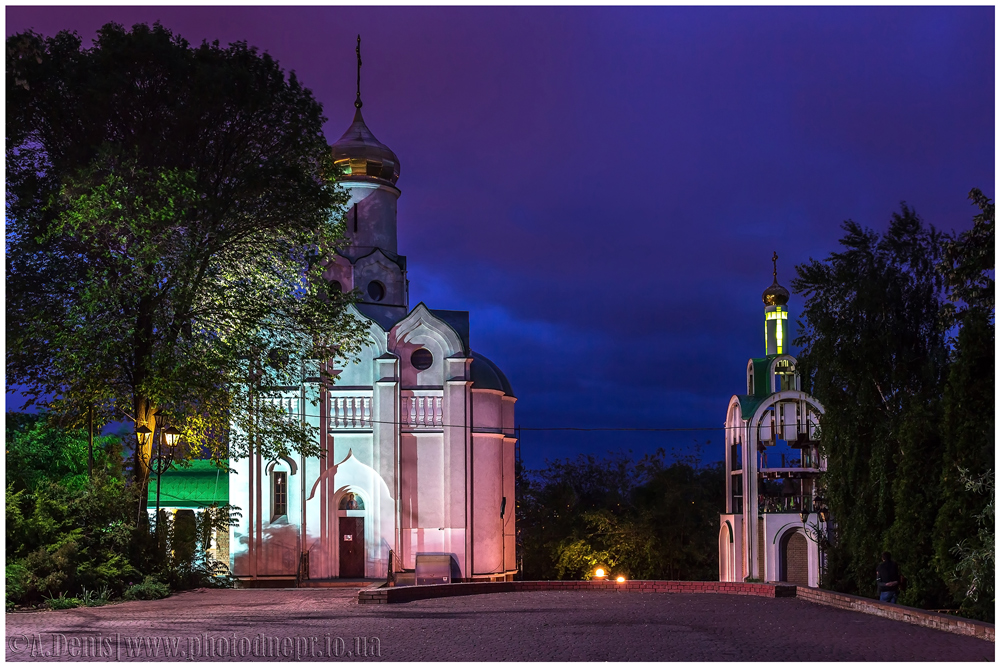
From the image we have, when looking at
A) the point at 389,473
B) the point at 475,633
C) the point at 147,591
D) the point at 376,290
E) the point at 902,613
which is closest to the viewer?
the point at 475,633

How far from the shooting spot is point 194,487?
3428 cm

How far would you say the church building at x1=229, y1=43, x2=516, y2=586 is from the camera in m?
30.9

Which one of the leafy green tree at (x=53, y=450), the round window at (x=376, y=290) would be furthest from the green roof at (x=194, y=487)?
the round window at (x=376, y=290)

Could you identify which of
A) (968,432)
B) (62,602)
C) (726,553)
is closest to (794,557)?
(726,553)

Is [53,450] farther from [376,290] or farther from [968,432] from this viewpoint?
[968,432]

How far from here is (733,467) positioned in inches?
1610

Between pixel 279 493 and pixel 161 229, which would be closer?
pixel 161 229

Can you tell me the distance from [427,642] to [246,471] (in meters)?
19.6

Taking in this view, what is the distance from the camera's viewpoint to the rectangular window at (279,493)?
31156 mm

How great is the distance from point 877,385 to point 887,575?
5.15m

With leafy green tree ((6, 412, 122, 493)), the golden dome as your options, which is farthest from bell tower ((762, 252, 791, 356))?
leafy green tree ((6, 412, 122, 493))

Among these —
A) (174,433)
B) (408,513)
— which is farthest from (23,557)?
(408,513)

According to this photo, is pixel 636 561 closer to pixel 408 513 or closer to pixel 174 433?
pixel 408 513

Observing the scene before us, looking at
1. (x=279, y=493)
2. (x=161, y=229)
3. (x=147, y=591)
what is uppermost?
(x=161, y=229)
